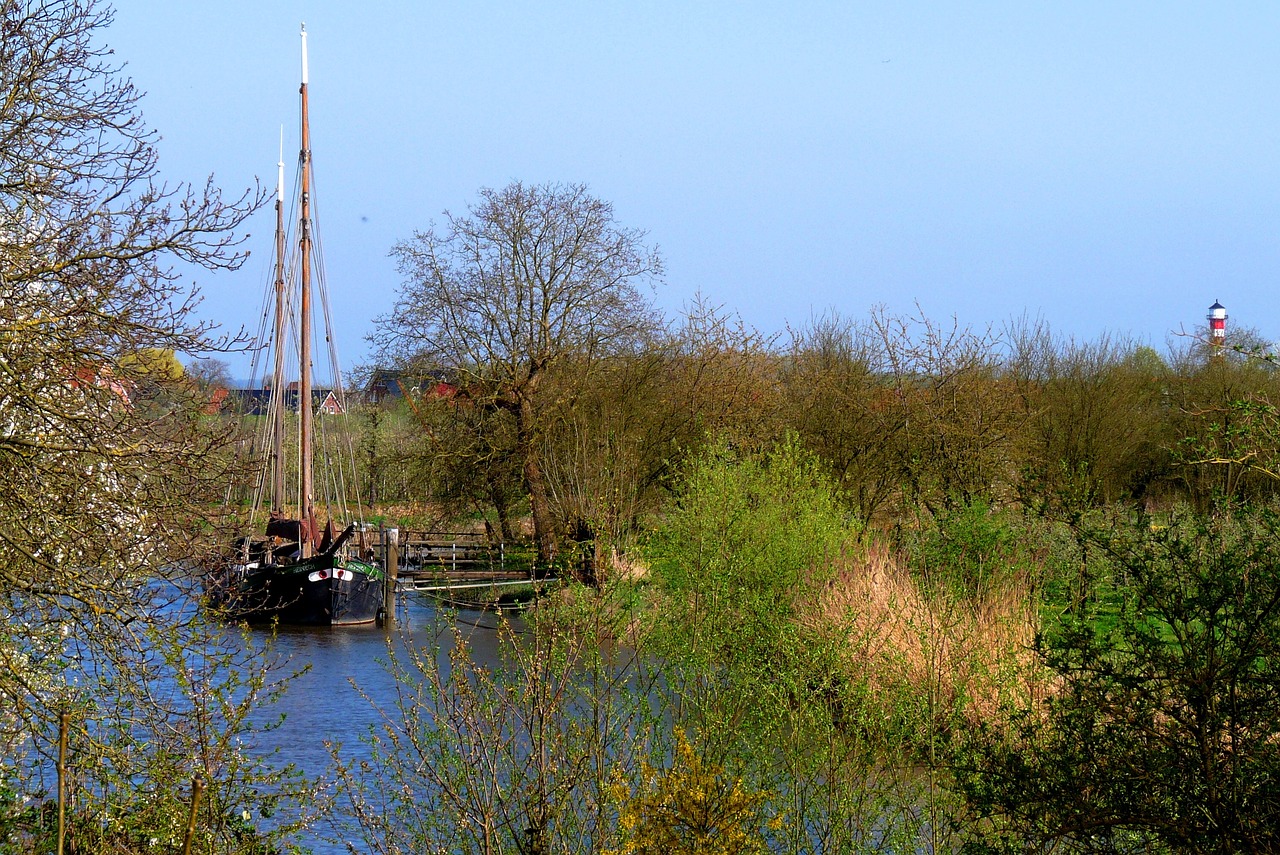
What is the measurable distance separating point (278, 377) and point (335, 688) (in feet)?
33.8

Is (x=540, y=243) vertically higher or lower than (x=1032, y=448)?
higher

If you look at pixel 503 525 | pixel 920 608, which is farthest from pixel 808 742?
pixel 503 525

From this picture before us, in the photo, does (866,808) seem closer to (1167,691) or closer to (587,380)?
(1167,691)

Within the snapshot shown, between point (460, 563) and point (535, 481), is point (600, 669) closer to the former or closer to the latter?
point (535, 481)

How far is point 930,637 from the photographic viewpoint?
9.41 metres

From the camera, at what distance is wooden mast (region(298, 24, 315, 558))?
2864cm

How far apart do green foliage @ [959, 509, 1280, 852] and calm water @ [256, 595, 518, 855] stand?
3474 millimetres

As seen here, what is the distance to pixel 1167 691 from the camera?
18.9 ft

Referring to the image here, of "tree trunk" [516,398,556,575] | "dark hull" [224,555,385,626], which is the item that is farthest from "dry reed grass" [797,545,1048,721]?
"dark hull" [224,555,385,626]

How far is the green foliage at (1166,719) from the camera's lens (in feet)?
17.1

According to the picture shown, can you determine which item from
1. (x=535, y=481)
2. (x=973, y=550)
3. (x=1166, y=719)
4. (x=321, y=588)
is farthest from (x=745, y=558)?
(x=535, y=481)

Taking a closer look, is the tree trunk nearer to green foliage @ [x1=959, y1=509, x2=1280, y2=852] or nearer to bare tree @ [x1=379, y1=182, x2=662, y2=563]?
bare tree @ [x1=379, y1=182, x2=662, y2=563]

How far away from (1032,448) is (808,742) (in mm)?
18901

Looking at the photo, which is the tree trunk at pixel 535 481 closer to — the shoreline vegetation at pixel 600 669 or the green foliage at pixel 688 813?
the shoreline vegetation at pixel 600 669
